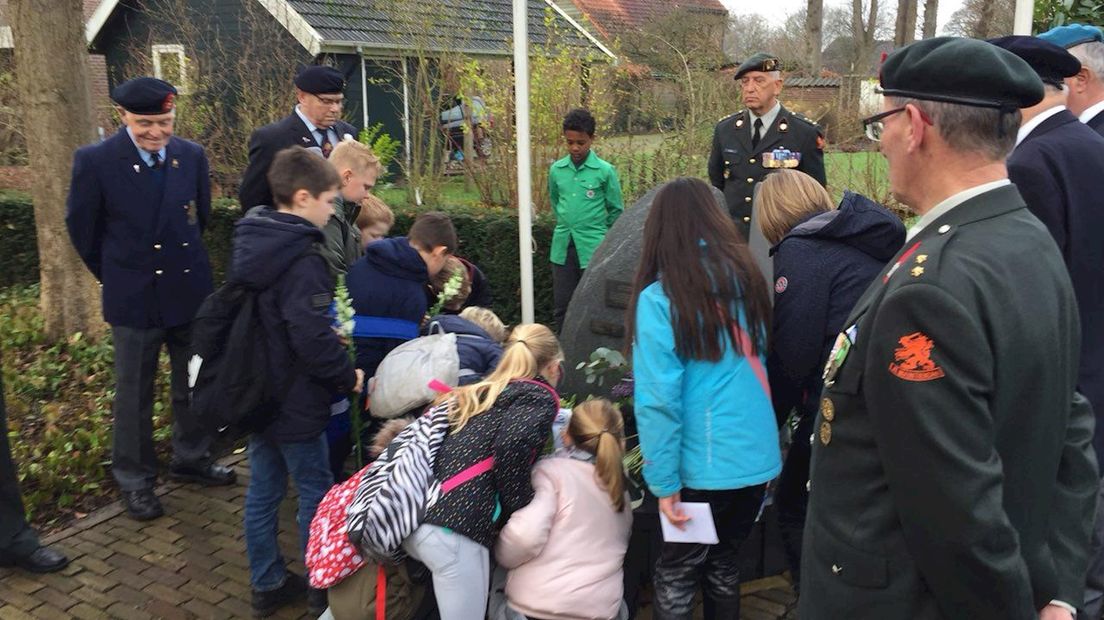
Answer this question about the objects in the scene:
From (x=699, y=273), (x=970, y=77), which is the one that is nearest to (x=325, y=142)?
(x=699, y=273)

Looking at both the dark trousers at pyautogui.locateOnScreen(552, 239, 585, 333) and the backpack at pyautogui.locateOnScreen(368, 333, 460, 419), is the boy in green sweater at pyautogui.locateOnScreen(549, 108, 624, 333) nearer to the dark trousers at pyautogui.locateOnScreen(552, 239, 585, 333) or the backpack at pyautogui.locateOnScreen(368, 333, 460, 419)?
the dark trousers at pyautogui.locateOnScreen(552, 239, 585, 333)

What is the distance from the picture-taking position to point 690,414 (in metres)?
3.00

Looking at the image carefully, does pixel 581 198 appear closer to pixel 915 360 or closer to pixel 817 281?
pixel 817 281

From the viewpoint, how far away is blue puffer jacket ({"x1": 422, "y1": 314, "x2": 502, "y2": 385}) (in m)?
3.69

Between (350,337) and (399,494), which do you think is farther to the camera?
(350,337)

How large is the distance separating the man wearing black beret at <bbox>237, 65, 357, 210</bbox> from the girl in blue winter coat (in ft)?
8.21

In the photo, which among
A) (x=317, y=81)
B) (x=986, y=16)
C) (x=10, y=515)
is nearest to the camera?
(x=10, y=515)

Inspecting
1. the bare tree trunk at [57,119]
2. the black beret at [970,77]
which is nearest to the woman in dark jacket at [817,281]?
the black beret at [970,77]

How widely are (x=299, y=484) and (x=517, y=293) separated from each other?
398 centimetres

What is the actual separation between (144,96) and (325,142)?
102 cm

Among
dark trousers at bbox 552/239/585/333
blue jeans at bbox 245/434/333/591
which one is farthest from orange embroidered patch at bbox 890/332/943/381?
dark trousers at bbox 552/239/585/333

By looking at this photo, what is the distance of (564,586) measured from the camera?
305 cm

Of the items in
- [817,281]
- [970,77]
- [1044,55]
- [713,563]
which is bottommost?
[713,563]

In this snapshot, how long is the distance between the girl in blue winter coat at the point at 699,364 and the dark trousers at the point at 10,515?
284 centimetres
